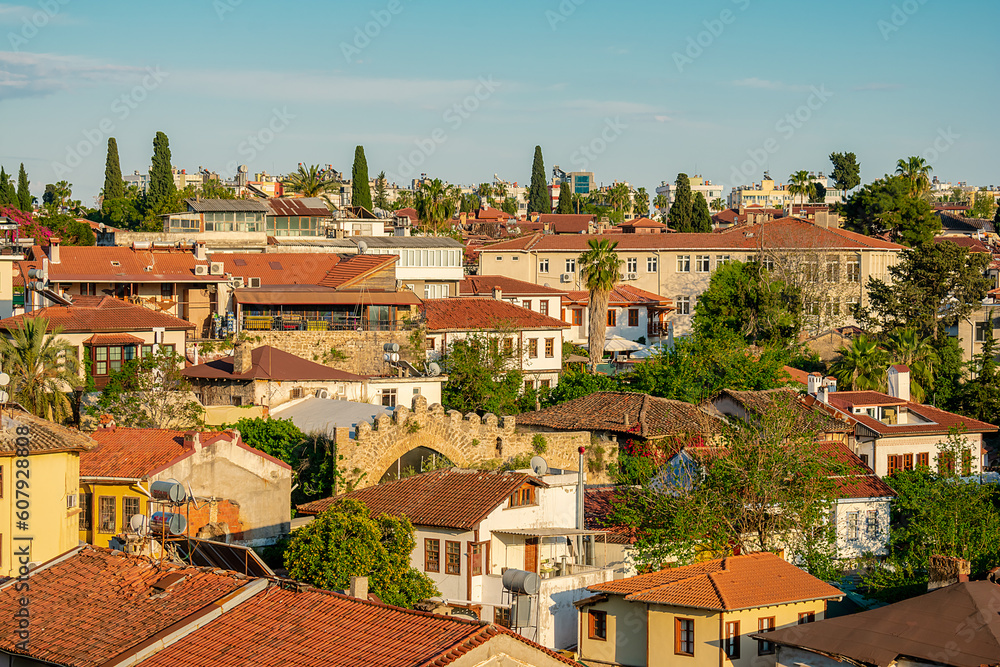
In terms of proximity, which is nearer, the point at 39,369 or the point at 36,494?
the point at 36,494

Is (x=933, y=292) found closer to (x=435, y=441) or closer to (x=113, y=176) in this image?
(x=435, y=441)

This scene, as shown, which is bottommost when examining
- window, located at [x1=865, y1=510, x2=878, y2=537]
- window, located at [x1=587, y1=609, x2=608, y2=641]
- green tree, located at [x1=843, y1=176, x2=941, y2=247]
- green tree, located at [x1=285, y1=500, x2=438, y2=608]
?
window, located at [x1=587, y1=609, x2=608, y2=641]

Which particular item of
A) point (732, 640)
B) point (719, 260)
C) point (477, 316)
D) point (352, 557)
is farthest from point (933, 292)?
point (352, 557)

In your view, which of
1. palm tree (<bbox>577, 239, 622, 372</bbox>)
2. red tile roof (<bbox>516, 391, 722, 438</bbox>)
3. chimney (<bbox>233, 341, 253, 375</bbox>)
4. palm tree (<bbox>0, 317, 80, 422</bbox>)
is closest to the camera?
palm tree (<bbox>0, 317, 80, 422</bbox>)

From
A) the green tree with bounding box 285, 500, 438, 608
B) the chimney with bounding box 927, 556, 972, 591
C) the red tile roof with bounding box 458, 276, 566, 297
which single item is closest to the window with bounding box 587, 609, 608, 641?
the green tree with bounding box 285, 500, 438, 608

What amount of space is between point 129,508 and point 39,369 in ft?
35.1

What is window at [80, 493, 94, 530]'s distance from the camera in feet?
90.8

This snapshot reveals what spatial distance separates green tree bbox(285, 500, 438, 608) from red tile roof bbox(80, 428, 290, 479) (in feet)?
14.4

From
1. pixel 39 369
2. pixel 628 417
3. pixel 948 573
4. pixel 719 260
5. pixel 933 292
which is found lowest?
pixel 948 573

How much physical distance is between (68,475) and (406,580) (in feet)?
21.7

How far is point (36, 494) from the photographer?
76.1 feet

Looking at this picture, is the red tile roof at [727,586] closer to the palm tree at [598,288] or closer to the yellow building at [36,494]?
the yellow building at [36,494]

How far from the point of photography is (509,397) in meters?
46.9

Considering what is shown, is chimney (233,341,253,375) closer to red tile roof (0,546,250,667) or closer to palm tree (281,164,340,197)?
red tile roof (0,546,250,667)
